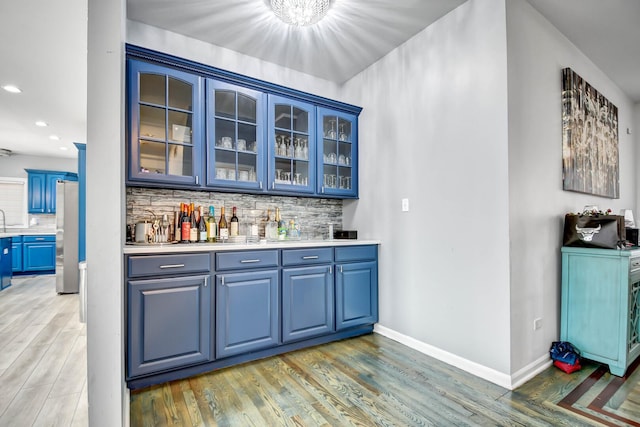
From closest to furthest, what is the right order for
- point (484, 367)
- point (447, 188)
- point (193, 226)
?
point (484, 367)
point (447, 188)
point (193, 226)

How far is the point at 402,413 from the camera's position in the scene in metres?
1.82

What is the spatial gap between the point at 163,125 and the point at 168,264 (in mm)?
1091

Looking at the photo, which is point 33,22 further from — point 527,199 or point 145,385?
point 527,199

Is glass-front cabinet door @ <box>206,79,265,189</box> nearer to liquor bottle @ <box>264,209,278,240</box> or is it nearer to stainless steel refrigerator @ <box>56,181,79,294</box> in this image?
liquor bottle @ <box>264,209,278,240</box>

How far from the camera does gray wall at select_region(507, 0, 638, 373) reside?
2.18m

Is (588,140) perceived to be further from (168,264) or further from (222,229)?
(168,264)

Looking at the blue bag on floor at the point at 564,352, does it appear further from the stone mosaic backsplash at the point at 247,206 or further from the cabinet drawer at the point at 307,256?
the stone mosaic backsplash at the point at 247,206

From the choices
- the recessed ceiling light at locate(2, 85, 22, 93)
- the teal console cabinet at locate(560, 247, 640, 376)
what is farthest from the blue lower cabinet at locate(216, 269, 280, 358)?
the recessed ceiling light at locate(2, 85, 22, 93)

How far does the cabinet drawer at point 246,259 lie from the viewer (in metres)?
2.33

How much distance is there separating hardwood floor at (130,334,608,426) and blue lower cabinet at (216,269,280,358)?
0.19 metres

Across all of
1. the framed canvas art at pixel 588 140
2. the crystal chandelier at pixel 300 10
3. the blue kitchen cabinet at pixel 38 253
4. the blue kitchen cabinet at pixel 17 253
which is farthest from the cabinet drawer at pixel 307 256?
the blue kitchen cabinet at pixel 17 253

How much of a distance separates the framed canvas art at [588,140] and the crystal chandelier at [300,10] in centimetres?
214

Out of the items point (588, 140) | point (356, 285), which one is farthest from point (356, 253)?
point (588, 140)

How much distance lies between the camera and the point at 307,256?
2734 mm
